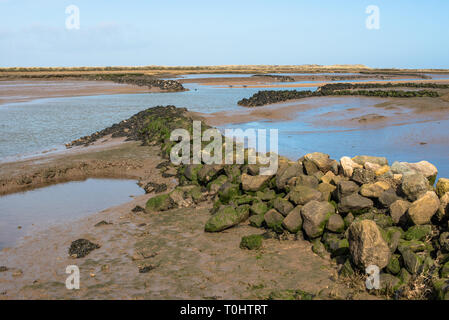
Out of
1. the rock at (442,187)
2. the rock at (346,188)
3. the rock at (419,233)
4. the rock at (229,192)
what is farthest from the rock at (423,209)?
the rock at (229,192)

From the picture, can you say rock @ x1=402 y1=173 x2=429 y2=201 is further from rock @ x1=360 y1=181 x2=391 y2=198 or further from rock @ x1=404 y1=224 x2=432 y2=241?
rock @ x1=404 y1=224 x2=432 y2=241

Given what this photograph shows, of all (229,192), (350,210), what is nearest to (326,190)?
(350,210)

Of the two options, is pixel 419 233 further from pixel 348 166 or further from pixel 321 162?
pixel 321 162

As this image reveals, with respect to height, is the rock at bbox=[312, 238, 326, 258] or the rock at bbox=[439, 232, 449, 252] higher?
the rock at bbox=[439, 232, 449, 252]

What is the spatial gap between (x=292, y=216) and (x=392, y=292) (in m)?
2.90

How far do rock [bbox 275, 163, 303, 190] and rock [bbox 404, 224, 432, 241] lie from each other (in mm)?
3540

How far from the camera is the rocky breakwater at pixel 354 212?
6.57m

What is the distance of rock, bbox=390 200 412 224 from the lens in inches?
312

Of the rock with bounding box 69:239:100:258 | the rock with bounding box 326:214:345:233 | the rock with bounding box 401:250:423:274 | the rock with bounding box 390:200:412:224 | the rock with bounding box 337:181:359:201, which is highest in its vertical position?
the rock with bounding box 337:181:359:201

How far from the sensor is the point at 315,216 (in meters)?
8.20

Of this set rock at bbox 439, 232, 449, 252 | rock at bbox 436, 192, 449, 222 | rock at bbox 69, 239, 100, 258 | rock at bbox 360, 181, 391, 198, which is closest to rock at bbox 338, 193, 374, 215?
rock at bbox 360, 181, 391, 198

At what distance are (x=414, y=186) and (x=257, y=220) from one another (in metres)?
3.57

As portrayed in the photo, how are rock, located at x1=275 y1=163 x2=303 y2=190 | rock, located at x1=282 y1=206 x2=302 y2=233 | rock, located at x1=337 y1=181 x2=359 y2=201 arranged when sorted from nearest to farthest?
rock, located at x1=282 y1=206 x2=302 y2=233
rock, located at x1=337 y1=181 x2=359 y2=201
rock, located at x1=275 y1=163 x2=303 y2=190

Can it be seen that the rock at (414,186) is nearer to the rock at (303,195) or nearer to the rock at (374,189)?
the rock at (374,189)
